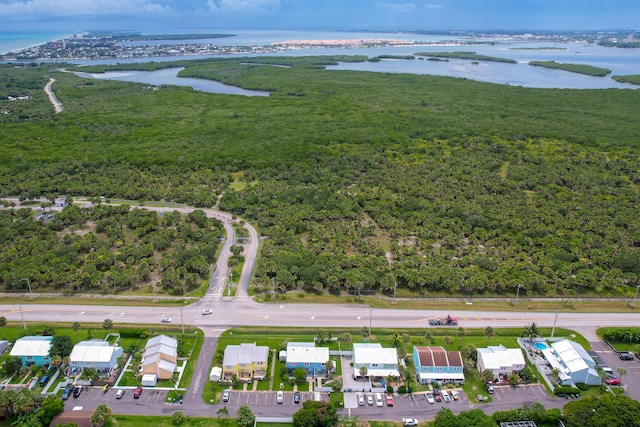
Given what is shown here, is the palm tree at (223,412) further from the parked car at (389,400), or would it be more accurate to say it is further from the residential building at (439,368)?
the residential building at (439,368)

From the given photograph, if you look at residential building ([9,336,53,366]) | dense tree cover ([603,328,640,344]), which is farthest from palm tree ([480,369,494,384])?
residential building ([9,336,53,366])

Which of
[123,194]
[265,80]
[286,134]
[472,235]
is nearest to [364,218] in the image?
[472,235]

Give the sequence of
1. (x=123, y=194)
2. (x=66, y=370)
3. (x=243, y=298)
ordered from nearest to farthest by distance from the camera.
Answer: (x=66, y=370) < (x=243, y=298) < (x=123, y=194)

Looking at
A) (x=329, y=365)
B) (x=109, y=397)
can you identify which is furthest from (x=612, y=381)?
(x=109, y=397)

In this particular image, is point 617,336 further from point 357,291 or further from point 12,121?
point 12,121

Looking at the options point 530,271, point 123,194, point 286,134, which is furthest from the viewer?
point 286,134
